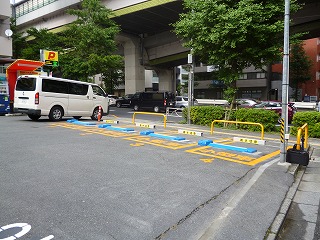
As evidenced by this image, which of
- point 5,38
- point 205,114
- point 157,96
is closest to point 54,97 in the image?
point 205,114

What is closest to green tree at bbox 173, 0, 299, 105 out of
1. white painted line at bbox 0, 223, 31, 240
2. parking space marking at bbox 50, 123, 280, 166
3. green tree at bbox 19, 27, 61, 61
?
parking space marking at bbox 50, 123, 280, 166

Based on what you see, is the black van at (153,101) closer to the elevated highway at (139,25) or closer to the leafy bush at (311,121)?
the elevated highway at (139,25)

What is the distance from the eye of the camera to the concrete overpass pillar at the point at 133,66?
39.9 meters

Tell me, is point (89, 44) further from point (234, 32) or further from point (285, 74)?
point (285, 74)

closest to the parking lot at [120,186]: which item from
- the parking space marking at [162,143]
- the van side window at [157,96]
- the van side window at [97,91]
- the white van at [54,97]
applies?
the parking space marking at [162,143]

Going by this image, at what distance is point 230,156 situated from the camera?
7309 millimetres

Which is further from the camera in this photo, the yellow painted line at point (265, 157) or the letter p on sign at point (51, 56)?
the letter p on sign at point (51, 56)

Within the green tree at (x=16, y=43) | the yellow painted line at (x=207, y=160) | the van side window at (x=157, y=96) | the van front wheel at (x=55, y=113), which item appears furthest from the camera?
the green tree at (x=16, y=43)

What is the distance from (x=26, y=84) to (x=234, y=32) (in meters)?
9.83

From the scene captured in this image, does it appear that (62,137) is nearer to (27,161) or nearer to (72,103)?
(27,161)

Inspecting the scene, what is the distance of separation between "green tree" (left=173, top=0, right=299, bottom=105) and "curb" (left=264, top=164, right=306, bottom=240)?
7.04 meters

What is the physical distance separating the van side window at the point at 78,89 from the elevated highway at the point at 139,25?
49.4 ft

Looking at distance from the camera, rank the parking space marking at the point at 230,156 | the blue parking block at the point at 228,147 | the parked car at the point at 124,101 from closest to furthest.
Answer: the parking space marking at the point at 230,156, the blue parking block at the point at 228,147, the parked car at the point at 124,101

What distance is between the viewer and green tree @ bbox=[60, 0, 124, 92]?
77.6 feet
